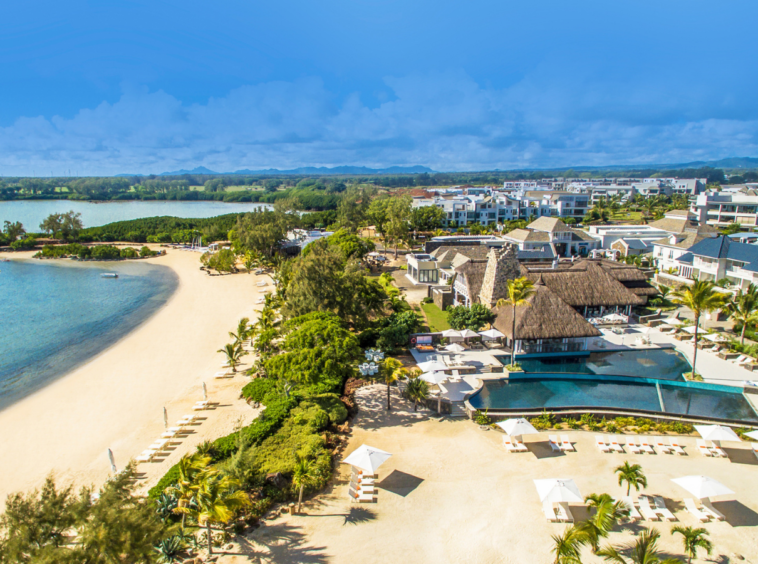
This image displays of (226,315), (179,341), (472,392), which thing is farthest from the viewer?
(226,315)

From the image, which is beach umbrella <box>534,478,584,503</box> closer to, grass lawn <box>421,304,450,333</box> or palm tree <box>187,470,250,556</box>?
palm tree <box>187,470,250,556</box>

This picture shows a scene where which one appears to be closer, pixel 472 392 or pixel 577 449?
pixel 577 449

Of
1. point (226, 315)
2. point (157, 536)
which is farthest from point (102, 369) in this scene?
point (157, 536)

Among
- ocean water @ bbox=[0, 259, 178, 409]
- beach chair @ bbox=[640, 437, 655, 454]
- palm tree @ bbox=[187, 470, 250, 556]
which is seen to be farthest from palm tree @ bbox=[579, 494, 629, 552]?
ocean water @ bbox=[0, 259, 178, 409]

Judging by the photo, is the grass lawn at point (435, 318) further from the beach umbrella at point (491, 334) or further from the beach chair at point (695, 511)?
the beach chair at point (695, 511)

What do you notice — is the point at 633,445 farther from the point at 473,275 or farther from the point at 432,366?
the point at 473,275

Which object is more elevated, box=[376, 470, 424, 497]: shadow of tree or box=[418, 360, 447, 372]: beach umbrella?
box=[418, 360, 447, 372]: beach umbrella

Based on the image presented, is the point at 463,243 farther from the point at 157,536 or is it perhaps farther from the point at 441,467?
the point at 157,536
